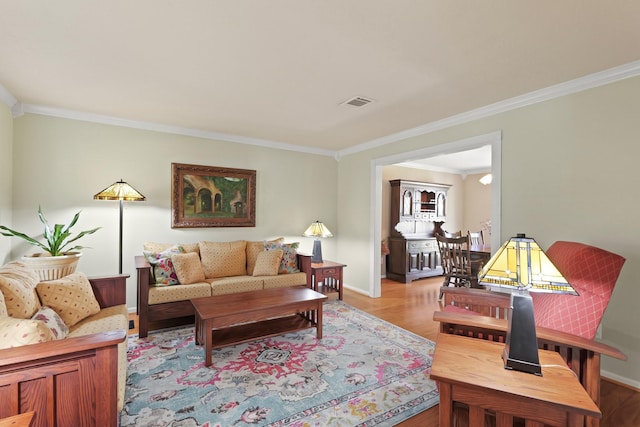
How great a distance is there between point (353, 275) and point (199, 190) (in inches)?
111

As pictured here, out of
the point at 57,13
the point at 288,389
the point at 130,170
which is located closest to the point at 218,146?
the point at 130,170

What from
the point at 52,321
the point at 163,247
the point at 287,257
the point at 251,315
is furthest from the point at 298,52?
the point at 163,247

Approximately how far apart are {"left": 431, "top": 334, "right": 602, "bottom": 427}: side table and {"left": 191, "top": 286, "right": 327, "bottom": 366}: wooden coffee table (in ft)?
5.45

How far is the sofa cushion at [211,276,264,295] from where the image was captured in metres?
3.49

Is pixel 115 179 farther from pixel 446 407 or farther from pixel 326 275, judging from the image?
pixel 446 407

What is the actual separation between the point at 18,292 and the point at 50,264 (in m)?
1.23

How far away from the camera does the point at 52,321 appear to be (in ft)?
6.10

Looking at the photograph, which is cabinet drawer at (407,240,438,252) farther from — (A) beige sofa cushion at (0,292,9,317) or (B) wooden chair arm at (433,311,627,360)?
(A) beige sofa cushion at (0,292,9,317)

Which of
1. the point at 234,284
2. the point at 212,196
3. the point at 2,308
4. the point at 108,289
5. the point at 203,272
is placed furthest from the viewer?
the point at 212,196

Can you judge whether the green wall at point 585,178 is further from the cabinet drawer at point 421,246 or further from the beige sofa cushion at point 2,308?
the beige sofa cushion at point 2,308

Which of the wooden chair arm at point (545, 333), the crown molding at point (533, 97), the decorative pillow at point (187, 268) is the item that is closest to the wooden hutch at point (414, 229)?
the crown molding at point (533, 97)

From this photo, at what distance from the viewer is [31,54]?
7.35ft

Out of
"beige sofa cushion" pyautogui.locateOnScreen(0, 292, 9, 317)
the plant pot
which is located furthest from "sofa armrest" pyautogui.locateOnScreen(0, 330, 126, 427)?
the plant pot

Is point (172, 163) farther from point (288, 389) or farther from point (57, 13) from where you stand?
point (288, 389)
